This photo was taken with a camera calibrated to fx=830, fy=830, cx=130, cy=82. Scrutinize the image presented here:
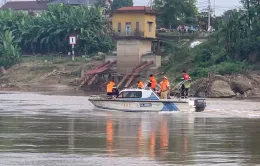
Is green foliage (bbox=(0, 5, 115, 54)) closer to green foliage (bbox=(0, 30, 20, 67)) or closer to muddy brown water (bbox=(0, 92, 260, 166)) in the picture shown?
green foliage (bbox=(0, 30, 20, 67))

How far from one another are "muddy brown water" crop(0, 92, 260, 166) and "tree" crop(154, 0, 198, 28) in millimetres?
45717

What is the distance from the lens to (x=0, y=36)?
8444cm

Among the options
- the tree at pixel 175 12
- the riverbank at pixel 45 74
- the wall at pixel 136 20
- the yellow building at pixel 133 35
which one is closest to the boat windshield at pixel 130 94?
the riverbank at pixel 45 74

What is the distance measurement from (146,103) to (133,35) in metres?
37.4

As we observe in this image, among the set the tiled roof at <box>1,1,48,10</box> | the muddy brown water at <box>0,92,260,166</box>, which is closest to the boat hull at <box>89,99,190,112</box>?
the muddy brown water at <box>0,92,260,166</box>

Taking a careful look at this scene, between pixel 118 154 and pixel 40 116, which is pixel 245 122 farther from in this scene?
pixel 118 154

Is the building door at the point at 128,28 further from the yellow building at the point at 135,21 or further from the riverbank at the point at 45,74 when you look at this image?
the riverbank at the point at 45,74

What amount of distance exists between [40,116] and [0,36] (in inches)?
1991

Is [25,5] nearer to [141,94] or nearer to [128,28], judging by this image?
[128,28]

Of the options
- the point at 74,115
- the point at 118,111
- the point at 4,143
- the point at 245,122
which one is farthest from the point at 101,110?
the point at 4,143

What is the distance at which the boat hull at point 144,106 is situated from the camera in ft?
125

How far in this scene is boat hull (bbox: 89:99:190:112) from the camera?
125ft

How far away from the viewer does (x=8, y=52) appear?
81.4 metres

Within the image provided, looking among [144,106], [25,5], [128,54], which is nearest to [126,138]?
[144,106]
